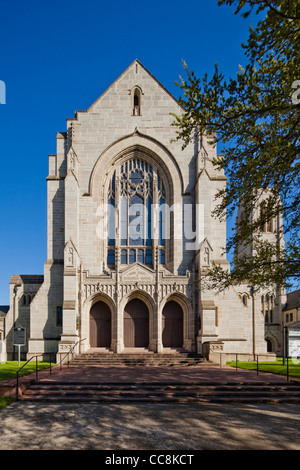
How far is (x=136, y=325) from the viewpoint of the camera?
2548 centimetres

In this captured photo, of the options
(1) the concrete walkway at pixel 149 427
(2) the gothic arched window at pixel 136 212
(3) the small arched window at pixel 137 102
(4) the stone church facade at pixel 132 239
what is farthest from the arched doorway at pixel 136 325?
(1) the concrete walkway at pixel 149 427

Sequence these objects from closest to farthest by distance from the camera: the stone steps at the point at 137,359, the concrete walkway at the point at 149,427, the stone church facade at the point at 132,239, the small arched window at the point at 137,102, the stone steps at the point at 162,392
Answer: the concrete walkway at the point at 149,427, the stone steps at the point at 162,392, the stone steps at the point at 137,359, the stone church facade at the point at 132,239, the small arched window at the point at 137,102

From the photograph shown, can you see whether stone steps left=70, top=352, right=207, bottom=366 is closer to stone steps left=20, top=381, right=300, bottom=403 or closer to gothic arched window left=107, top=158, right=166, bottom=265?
gothic arched window left=107, top=158, right=166, bottom=265

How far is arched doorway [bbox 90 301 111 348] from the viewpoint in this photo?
82.9ft

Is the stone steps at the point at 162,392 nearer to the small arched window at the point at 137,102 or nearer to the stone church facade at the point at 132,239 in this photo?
the stone church facade at the point at 132,239

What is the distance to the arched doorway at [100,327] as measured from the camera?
25.3m

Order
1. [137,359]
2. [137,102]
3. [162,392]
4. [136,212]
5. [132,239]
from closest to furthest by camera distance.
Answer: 1. [162,392]
2. [137,359]
3. [132,239]
4. [136,212]
5. [137,102]

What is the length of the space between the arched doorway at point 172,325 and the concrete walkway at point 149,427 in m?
14.0

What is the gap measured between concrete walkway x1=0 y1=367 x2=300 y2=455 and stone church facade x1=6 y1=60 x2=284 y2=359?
13.0 metres

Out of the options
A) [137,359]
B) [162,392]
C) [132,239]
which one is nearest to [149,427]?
[162,392]

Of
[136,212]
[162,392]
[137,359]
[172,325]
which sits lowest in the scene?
[137,359]

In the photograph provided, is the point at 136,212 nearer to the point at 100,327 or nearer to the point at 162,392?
the point at 100,327

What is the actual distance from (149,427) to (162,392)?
13.1 ft

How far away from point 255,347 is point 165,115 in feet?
57.4
